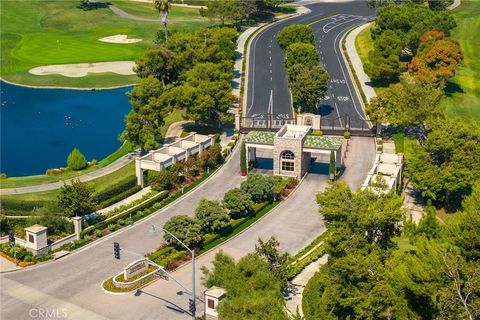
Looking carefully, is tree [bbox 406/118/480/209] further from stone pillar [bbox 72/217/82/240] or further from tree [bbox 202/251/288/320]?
stone pillar [bbox 72/217/82/240]

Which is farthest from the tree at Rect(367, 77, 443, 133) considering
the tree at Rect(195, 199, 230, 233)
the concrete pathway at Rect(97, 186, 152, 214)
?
the concrete pathway at Rect(97, 186, 152, 214)

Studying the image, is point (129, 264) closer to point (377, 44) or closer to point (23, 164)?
point (23, 164)

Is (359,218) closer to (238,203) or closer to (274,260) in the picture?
(274,260)

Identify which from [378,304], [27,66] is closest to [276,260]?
[378,304]

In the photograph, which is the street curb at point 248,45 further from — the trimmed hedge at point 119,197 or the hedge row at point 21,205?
the hedge row at point 21,205

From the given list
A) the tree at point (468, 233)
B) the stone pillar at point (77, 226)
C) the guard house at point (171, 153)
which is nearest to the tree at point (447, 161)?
the tree at point (468, 233)

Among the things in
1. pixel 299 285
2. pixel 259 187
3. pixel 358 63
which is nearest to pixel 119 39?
pixel 358 63
